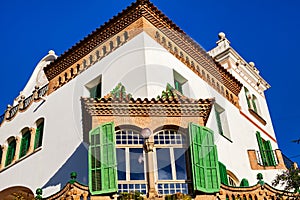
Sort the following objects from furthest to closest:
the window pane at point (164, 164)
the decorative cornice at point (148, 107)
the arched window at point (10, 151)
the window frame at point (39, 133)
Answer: the arched window at point (10, 151) < the window frame at point (39, 133) < the decorative cornice at point (148, 107) < the window pane at point (164, 164)

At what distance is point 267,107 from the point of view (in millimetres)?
26625

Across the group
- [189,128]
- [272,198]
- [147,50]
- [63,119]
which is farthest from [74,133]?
[272,198]

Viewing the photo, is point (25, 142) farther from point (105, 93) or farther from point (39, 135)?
point (105, 93)

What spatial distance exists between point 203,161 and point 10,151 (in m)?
11.7

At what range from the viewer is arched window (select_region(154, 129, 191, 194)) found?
1385 cm

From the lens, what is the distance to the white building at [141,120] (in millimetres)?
14031

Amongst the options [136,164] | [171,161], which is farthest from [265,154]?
[136,164]

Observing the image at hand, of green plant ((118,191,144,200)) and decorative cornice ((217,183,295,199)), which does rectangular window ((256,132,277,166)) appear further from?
green plant ((118,191,144,200))

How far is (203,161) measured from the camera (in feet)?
46.7

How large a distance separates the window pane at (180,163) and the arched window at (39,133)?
317 inches

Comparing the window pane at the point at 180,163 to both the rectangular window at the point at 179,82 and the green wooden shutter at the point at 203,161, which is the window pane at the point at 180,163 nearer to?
the green wooden shutter at the point at 203,161

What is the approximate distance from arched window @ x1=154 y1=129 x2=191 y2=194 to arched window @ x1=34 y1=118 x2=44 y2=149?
7.57 m

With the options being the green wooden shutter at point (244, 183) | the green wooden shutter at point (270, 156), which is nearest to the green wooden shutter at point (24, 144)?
the green wooden shutter at point (244, 183)

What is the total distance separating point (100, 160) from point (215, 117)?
799 cm
